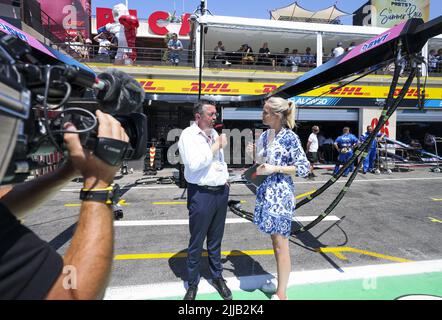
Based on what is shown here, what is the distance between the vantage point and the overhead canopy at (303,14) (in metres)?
18.1

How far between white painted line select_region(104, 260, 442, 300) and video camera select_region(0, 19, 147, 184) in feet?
6.68

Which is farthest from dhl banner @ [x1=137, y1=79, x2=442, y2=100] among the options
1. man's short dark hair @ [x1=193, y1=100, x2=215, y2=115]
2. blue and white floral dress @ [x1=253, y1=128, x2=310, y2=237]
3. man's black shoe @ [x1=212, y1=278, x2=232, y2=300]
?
man's black shoe @ [x1=212, y1=278, x2=232, y2=300]

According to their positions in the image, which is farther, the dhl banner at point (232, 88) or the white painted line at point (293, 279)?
the dhl banner at point (232, 88)

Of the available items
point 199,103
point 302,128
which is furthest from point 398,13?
point 199,103

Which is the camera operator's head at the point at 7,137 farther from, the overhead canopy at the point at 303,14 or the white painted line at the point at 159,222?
the overhead canopy at the point at 303,14

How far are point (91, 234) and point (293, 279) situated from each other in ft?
8.67

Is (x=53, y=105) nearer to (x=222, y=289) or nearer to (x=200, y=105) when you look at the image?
(x=200, y=105)

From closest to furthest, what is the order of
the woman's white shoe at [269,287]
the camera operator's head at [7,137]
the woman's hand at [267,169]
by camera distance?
the camera operator's head at [7,137], the woman's hand at [267,169], the woman's white shoe at [269,287]

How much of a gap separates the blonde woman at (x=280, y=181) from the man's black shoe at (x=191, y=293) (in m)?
0.78

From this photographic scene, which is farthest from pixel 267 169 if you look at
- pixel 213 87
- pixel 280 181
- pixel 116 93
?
pixel 213 87

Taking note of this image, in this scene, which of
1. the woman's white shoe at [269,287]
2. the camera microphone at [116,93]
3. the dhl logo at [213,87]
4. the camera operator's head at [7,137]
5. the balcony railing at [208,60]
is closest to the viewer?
the camera operator's head at [7,137]

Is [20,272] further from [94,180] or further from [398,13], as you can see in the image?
[398,13]

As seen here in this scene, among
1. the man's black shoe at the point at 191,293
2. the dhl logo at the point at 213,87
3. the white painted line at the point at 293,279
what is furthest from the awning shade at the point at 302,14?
the man's black shoe at the point at 191,293

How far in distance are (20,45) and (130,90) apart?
1.35 feet
